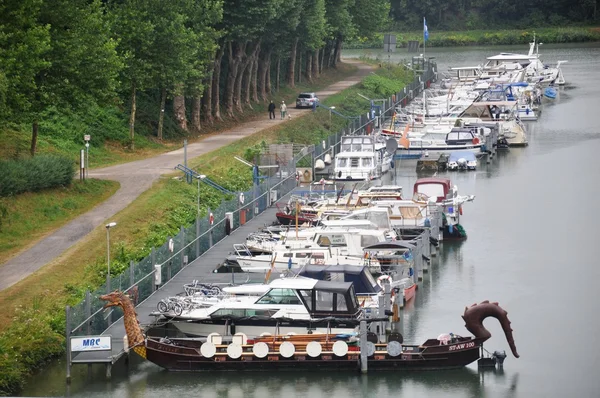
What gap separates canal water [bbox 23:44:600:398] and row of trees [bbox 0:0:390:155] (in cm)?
1560

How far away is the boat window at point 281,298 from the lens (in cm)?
5188

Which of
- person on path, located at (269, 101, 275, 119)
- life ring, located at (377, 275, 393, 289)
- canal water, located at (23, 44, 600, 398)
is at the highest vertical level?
person on path, located at (269, 101, 275, 119)

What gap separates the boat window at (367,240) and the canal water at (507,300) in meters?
3.21

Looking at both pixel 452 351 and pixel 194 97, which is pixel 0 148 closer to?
pixel 194 97

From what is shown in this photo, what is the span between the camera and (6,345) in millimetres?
48281

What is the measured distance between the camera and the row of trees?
218 ft

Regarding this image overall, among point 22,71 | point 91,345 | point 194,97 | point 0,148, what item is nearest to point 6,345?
point 91,345

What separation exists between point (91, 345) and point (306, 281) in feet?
28.8

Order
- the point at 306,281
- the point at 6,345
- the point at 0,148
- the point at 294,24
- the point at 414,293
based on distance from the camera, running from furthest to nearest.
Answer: the point at 294,24 → the point at 0,148 → the point at 414,293 → the point at 306,281 → the point at 6,345

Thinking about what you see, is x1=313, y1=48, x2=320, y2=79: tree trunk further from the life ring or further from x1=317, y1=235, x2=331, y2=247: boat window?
the life ring

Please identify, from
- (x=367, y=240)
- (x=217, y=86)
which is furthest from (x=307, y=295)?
(x=217, y=86)

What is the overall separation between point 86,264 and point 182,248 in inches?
209

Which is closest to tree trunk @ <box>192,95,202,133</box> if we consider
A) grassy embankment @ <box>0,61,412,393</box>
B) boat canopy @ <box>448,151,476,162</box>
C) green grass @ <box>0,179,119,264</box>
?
grassy embankment @ <box>0,61,412,393</box>

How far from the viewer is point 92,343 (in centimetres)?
4878
